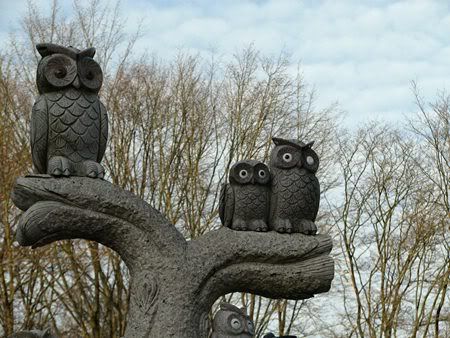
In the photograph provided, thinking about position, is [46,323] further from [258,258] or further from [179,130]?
[258,258]

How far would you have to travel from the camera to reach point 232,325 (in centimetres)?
409

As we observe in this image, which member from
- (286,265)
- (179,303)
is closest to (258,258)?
(286,265)

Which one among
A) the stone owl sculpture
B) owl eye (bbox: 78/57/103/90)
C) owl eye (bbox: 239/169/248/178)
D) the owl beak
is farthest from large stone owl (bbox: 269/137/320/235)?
the owl beak

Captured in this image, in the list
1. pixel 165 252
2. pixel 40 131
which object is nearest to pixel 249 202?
pixel 165 252

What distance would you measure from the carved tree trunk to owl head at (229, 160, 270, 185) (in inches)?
12.6

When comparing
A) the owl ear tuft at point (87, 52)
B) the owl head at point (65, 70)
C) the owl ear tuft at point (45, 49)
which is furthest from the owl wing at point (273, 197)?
the owl ear tuft at point (45, 49)

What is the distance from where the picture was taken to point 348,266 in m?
11.1

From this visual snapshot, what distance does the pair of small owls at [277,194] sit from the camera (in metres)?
4.02

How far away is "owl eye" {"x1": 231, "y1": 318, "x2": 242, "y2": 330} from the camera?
409 cm

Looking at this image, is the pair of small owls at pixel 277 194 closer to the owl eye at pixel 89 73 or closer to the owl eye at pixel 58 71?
the owl eye at pixel 89 73

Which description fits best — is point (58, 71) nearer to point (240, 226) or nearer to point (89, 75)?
point (89, 75)

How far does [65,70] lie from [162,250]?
1.16 metres

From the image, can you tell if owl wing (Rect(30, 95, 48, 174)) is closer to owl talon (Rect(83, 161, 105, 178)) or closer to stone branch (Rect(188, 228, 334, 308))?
owl talon (Rect(83, 161, 105, 178))

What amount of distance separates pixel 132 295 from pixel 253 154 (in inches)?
284
